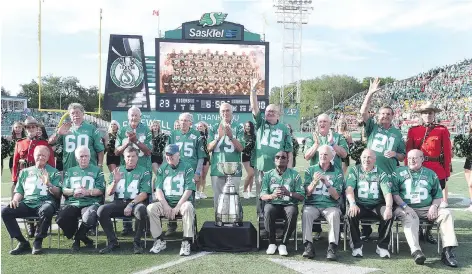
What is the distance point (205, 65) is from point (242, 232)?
530 inches

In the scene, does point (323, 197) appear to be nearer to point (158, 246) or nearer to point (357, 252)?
point (357, 252)

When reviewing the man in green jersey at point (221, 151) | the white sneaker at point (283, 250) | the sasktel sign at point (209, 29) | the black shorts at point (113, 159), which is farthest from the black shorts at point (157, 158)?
the sasktel sign at point (209, 29)

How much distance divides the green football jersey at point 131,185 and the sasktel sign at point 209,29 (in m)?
13.1

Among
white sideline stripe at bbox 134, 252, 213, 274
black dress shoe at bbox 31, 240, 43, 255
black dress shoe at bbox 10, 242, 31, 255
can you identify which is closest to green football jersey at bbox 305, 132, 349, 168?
white sideline stripe at bbox 134, 252, 213, 274

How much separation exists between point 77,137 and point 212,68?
12376 millimetres

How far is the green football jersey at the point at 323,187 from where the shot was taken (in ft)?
17.5

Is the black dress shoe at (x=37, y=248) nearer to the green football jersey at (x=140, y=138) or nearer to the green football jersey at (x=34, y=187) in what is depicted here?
the green football jersey at (x=34, y=187)

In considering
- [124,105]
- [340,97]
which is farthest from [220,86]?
[340,97]

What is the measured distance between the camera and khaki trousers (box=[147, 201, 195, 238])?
5.23 m

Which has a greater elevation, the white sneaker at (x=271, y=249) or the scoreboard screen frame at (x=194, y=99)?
the scoreboard screen frame at (x=194, y=99)

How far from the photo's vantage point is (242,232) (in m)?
5.29

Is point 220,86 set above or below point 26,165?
above

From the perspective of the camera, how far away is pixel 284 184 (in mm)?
5340

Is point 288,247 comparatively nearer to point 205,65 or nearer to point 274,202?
point 274,202
